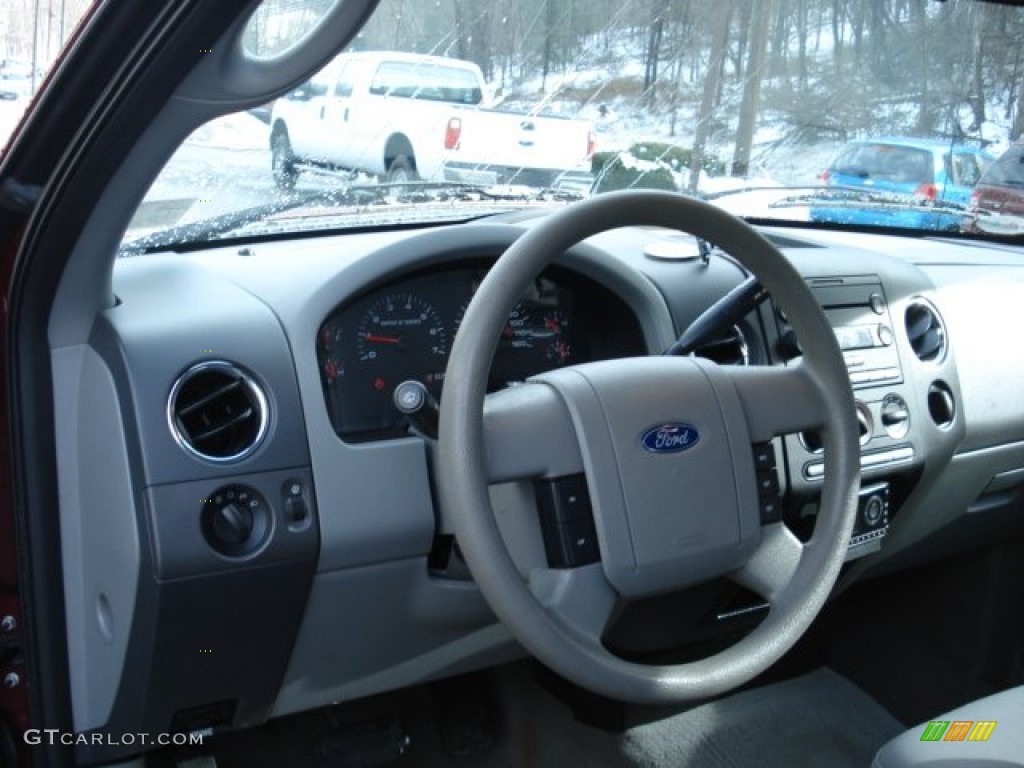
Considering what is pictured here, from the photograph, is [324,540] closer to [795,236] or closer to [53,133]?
[53,133]

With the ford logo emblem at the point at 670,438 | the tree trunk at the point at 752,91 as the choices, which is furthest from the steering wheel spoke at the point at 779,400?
the tree trunk at the point at 752,91

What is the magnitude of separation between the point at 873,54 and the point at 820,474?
1259 mm

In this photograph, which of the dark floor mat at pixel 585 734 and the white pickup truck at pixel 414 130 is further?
the dark floor mat at pixel 585 734

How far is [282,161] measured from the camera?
7.29 feet

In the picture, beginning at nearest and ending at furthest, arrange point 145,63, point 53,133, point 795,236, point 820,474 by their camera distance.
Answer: point 145,63
point 53,133
point 820,474
point 795,236

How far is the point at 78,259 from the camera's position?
184cm

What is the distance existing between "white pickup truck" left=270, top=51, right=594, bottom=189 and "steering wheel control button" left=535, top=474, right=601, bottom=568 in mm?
830

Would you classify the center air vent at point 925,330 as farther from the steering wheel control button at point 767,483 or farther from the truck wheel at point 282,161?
the truck wheel at point 282,161

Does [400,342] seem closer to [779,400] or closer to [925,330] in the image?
[779,400]

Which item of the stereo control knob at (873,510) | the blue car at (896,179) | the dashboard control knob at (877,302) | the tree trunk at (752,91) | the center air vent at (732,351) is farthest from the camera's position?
the blue car at (896,179)

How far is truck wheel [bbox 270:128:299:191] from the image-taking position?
217 centimetres

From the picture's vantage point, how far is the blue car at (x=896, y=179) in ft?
10.3

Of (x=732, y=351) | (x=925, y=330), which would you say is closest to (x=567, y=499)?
(x=732, y=351)

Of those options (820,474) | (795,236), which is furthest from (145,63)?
(795,236)
